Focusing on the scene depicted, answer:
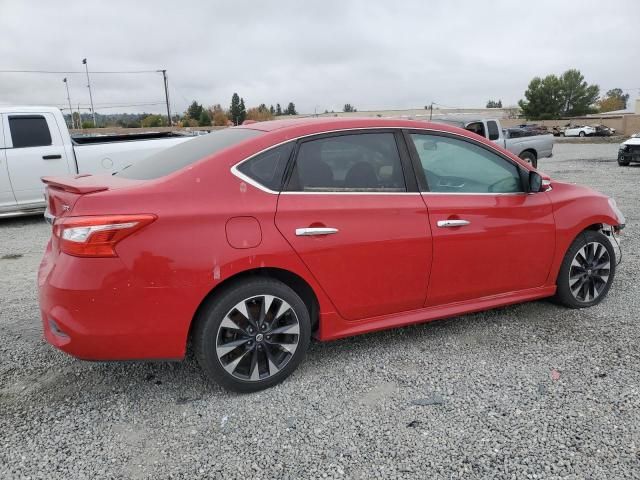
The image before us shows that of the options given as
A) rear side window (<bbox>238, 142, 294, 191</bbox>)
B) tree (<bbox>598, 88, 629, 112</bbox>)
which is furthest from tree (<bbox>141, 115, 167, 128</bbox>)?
tree (<bbox>598, 88, 629, 112</bbox>)

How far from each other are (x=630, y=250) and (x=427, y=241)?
4137mm

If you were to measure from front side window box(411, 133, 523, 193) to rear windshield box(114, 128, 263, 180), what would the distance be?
1.21 metres

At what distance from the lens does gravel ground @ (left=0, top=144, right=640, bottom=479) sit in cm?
251

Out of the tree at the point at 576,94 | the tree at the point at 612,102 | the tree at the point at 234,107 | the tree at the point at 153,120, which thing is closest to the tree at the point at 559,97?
the tree at the point at 576,94

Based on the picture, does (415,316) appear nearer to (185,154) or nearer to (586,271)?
(586,271)

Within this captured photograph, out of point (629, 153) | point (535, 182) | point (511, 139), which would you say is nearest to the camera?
point (535, 182)

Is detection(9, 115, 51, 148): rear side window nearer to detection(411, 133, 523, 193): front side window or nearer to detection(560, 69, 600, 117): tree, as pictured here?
detection(411, 133, 523, 193): front side window

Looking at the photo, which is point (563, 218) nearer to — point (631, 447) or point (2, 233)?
point (631, 447)

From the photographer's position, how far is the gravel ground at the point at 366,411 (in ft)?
8.24

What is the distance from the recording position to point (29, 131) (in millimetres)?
8406

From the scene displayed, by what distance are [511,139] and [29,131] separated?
1272cm

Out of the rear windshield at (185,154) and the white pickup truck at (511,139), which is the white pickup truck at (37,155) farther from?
the white pickup truck at (511,139)

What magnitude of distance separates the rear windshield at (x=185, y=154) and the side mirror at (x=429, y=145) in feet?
3.83

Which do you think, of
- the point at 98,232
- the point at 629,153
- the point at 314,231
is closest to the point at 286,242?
the point at 314,231
